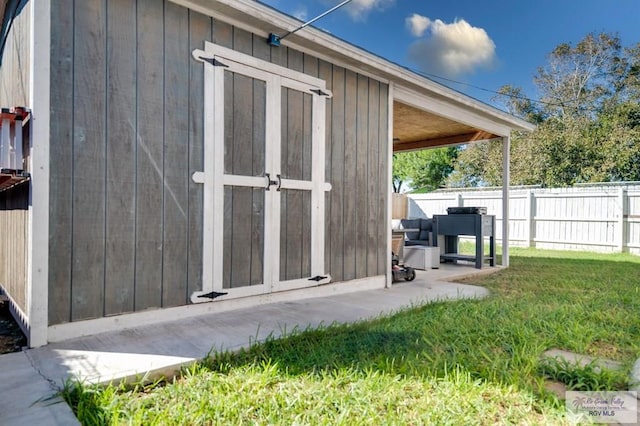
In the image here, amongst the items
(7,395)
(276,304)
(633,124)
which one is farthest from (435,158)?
(7,395)

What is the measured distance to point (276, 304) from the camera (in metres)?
3.21

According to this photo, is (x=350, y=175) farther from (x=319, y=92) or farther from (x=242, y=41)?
(x=242, y=41)

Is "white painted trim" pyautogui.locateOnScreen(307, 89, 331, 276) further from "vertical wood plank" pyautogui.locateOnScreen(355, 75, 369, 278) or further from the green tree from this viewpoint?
the green tree

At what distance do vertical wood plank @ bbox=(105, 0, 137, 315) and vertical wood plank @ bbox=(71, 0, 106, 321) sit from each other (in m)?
0.04

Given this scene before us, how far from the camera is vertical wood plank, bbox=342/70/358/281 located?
3830 mm

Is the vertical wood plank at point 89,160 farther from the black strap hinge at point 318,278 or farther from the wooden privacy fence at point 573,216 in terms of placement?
the wooden privacy fence at point 573,216

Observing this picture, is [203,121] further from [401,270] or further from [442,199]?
[442,199]

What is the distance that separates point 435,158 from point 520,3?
36.4 ft

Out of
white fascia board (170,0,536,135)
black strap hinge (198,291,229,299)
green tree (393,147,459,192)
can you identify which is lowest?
black strap hinge (198,291,229,299)

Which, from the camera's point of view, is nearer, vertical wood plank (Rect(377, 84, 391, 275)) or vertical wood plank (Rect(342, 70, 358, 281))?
vertical wood plank (Rect(342, 70, 358, 281))

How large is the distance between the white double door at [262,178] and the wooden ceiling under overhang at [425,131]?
1.77m

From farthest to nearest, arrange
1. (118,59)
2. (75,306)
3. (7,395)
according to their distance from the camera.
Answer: (118,59), (75,306), (7,395)

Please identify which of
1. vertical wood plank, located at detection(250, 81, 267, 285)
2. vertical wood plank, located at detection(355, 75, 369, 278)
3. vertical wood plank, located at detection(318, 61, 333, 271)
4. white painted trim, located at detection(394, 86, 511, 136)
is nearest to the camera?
vertical wood plank, located at detection(250, 81, 267, 285)

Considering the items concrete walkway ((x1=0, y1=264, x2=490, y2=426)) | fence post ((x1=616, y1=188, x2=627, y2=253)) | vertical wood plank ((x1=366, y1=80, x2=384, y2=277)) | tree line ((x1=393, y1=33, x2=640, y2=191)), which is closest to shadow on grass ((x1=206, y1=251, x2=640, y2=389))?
concrete walkway ((x1=0, y1=264, x2=490, y2=426))
